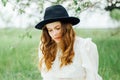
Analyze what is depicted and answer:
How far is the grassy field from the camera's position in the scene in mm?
4750

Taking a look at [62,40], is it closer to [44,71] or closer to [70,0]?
[44,71]

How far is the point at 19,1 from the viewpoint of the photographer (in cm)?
460

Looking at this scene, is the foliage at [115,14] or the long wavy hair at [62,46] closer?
the long wavy hair at [62,46]

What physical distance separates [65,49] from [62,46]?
0.03m

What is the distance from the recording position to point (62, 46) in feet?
8.87

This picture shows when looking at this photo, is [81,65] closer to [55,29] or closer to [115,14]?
[55,29]

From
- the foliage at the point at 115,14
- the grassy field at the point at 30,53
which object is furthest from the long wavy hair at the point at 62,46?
the foliage at the point at 115,14

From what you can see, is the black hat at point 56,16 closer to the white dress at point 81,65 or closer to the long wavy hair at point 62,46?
the long wavy hair at point 62,46

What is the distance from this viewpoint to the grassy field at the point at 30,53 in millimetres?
4750

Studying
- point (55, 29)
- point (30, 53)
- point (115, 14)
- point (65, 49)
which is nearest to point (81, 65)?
point (65, 49)

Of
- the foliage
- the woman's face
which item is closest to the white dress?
the woman's face

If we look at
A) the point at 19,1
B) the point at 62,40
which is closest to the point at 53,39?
the point at 62,40

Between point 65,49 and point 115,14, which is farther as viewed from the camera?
point 115,14

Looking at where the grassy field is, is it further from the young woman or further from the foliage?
the young woman
